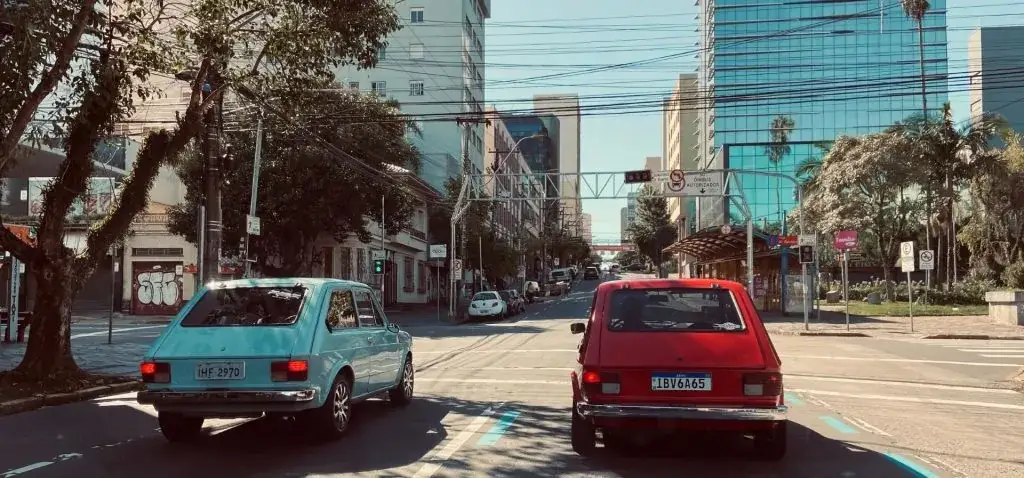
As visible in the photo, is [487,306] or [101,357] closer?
[101,357]

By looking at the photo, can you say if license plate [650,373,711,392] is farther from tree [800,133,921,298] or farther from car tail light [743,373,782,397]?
tree [800,133,921,298]

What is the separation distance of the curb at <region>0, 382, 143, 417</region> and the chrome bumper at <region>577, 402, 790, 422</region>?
24.0 ft

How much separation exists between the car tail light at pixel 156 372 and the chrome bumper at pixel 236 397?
14 cm

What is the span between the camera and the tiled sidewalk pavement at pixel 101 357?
13.8 meters

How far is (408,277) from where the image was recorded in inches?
2063

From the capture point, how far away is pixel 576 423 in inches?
266

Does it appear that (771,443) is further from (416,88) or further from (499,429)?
(416,88)

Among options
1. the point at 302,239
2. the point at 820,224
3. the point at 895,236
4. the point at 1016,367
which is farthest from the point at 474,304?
the point at 1016,367

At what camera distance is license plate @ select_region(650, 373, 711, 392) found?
618 cm

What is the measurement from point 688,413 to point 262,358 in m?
3.61

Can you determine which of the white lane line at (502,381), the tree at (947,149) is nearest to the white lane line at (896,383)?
the white lane line at (502,381)

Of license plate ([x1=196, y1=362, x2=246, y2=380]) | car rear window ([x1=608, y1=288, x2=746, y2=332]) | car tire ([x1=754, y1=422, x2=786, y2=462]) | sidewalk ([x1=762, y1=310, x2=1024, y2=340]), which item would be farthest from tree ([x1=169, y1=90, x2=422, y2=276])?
car tire ([x1=754, y1=422, x2=786, y2=462])

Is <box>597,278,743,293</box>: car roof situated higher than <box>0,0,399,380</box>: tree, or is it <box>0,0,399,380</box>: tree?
<box>0,0,399,380</box>: tree

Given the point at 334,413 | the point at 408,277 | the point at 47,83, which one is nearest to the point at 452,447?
the point at 334,413
